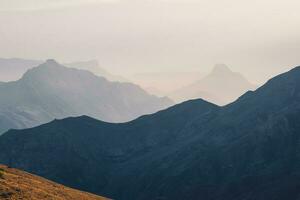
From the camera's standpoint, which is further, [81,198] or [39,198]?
[81,198]

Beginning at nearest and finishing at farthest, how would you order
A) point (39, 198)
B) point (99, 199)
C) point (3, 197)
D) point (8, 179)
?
point (3, 197), point (39, 198), point (8, 179), point (99, 199)

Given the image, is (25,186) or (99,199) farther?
(99,199)

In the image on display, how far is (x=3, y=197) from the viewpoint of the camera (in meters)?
92.8

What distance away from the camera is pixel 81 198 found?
371ft

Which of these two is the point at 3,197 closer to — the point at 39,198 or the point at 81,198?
the point at 39,198

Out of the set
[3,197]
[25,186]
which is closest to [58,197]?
[25,186]

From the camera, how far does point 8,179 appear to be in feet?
351

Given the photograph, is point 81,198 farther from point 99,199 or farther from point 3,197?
point 3,197

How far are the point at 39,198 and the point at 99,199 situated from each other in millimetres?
24813

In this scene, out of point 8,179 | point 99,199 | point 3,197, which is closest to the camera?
point 3,197

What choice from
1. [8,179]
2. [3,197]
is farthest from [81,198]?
[3,197]

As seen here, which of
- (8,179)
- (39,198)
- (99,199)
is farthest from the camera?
(99,199)

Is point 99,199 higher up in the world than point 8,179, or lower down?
lower down

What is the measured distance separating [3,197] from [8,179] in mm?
14381
